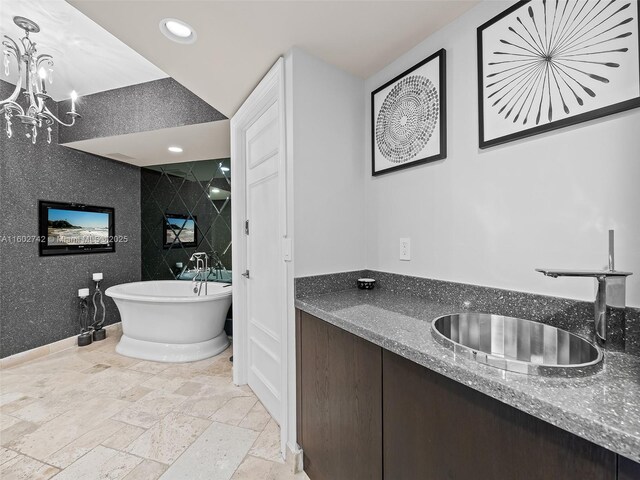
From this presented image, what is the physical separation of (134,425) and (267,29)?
2488 millimetres

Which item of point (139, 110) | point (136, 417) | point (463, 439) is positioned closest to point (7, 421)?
point (136, 417)

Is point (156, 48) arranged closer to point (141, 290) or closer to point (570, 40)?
point (570, 40)

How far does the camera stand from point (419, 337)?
93cm

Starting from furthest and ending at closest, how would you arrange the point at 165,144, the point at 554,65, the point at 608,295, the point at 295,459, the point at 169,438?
the point at 165,144
the point at 169,438
the point at 295,459
the point at 554,65
the point at 608,295

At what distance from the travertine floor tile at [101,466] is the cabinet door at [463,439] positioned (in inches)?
57.3

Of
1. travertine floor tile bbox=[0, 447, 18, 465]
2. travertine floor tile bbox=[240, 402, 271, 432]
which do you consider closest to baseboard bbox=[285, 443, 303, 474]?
travertine floor tile bbox=[240, 402, 271, 432]

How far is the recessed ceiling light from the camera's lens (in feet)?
4.40

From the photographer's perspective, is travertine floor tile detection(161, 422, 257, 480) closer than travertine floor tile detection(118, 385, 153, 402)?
Yes

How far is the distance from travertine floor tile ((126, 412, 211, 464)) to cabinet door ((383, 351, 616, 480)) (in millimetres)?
1342

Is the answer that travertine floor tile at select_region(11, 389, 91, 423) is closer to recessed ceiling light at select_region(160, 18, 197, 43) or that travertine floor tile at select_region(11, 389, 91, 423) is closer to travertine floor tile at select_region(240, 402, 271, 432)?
travertine floor tile at select_region(240, 402, 271, 432)

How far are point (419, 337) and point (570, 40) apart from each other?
115 centimetres

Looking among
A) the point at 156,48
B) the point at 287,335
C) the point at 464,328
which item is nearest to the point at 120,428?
the point at 287,335

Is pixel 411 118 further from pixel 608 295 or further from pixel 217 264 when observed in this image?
pixel 217 264

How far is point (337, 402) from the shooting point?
123 cm
